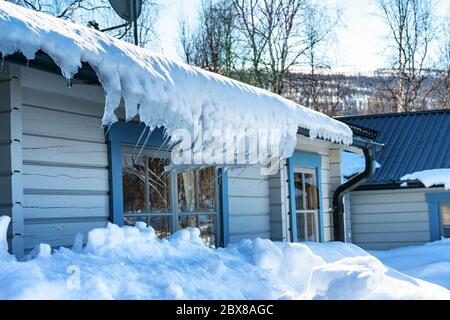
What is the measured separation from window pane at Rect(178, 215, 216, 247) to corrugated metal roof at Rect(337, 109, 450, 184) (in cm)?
489

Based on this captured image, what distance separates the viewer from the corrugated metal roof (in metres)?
11.5

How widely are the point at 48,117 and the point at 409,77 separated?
926 inches

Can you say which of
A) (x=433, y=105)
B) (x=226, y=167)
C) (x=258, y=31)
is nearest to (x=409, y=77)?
(x=433, y=105)

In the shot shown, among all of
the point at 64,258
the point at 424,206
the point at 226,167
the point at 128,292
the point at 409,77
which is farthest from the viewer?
the point at 409,77

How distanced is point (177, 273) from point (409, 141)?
946cm

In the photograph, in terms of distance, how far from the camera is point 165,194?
6.50 meters

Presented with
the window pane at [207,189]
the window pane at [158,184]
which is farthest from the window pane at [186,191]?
the window pane at [158,184]

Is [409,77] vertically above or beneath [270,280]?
above

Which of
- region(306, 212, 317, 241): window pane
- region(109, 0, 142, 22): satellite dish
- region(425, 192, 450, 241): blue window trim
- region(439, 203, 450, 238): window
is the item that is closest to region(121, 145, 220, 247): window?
region(109, 0, 142, 22): satellite dish

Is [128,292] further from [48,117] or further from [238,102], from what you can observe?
[238,102]

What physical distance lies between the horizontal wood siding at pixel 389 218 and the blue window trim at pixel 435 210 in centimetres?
6

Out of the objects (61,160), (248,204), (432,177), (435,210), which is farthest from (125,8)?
Result: (435,210)

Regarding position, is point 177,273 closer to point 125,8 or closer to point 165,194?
point 165,194

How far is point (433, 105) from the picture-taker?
27.7 m
